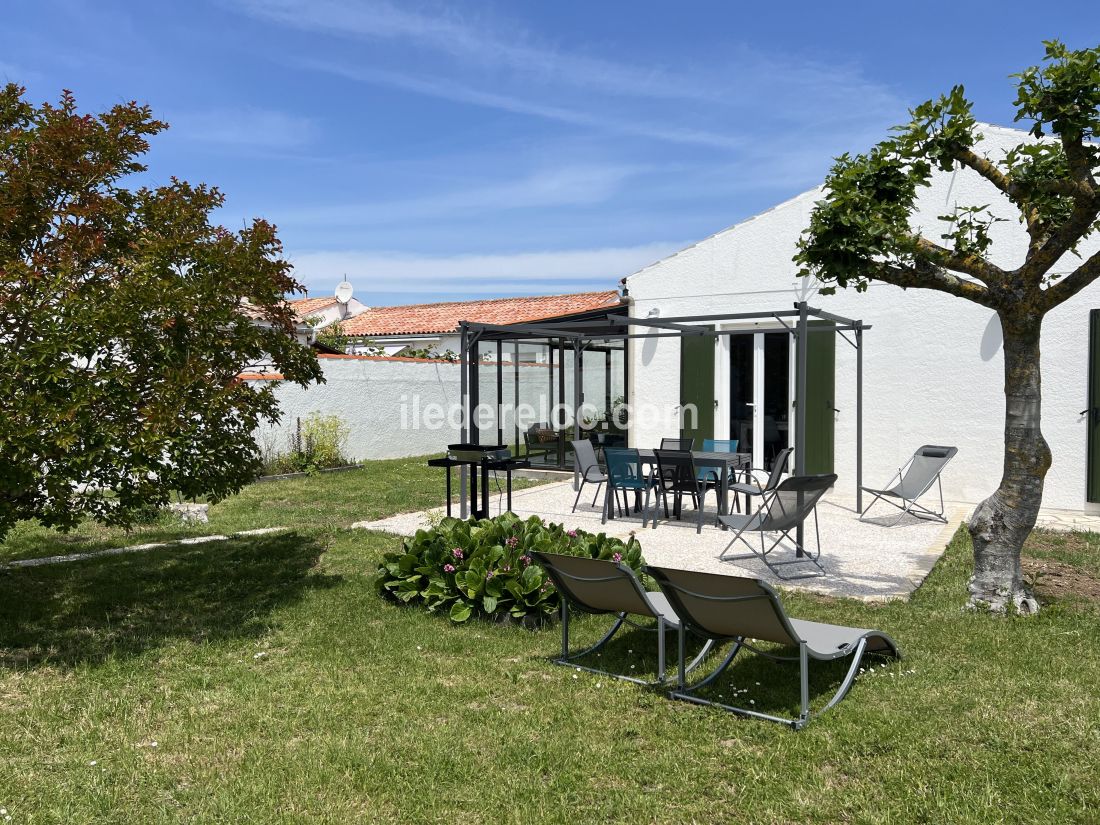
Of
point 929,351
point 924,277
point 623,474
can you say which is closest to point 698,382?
point 929,351

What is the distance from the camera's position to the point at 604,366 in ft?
48.7

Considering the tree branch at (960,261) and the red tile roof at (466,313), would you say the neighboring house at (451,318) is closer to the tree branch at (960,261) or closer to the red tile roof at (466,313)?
the red tile roof at (466,313)

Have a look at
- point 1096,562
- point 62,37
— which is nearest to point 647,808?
point 1096,562

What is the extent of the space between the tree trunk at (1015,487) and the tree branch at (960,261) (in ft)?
1.00

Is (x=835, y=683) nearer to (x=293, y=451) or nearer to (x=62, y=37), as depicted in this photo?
(x=62, y=37)

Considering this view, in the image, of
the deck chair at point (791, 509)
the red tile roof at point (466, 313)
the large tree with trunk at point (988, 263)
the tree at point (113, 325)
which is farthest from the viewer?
the red tile roof at point (466, 313)

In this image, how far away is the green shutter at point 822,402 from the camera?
37.7 ft

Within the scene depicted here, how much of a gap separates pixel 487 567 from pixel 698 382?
25.1 feet

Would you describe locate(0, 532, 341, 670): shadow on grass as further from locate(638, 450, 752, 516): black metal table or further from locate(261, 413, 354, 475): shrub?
locate(261, 413, 354, 475): shrub

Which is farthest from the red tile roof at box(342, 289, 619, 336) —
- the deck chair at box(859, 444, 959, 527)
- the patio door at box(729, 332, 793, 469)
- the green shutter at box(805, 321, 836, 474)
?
the deck chair at box(859, 444, 959, 527)

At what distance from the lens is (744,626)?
13.4ft

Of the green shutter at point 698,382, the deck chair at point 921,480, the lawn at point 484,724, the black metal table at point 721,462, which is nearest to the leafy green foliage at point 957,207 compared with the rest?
the lawn at point 484,724

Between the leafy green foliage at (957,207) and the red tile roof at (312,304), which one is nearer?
the leafy green foliage at (957,207)

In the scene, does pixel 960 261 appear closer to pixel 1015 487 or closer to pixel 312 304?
pixel 1015 487
